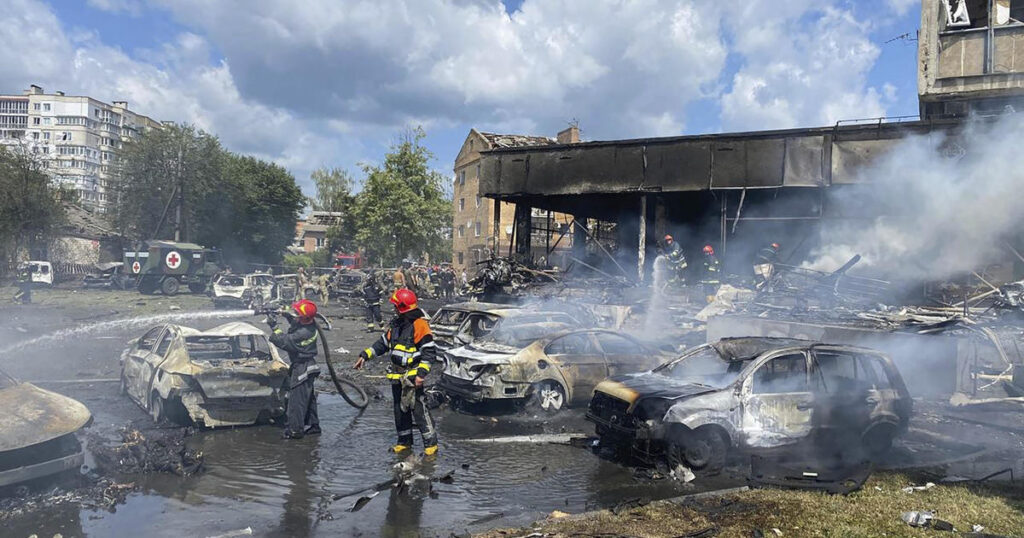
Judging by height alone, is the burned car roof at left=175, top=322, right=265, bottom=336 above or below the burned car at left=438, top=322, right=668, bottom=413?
above

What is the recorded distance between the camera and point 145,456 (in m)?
6.47

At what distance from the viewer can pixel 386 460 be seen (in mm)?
7164

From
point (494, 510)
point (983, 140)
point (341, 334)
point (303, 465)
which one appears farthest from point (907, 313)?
point (341, 334)

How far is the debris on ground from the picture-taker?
250 inches

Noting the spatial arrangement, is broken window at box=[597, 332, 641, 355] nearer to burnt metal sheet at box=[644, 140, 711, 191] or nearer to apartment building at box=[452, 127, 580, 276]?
burnt metal sheet at box=[644, 140, 711, 191]

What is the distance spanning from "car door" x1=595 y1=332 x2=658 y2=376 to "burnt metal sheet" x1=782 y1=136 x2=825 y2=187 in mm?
9421

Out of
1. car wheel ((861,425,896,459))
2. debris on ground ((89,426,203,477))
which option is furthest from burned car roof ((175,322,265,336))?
car wheel ((861,425,896,459))

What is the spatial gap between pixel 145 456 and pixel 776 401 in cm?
664

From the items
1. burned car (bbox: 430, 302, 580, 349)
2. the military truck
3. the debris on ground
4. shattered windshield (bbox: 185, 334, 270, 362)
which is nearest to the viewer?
the debris on ground

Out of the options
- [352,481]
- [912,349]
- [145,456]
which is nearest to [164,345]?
[145,456]

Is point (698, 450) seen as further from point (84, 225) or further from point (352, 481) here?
point (84, 225)

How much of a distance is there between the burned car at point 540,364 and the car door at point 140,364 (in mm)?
3967

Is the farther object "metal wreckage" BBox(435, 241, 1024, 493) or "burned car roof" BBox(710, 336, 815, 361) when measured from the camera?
"burned car roof" BBox(710, 336, 815, 361)

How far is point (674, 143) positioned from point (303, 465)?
14.9 meters
